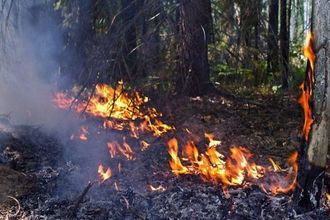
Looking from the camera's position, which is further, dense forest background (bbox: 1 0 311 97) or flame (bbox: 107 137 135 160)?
flame (bbox: 107 137 135 160)

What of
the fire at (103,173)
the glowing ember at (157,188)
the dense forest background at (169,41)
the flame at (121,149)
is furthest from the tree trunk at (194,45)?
the glowing ember at (157,188)

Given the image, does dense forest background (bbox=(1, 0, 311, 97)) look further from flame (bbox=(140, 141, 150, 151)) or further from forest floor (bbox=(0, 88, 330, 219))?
flame (bbox=(140, 141, 150, 151))

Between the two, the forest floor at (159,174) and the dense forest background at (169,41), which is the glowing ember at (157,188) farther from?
the dense forest background at (169,41)

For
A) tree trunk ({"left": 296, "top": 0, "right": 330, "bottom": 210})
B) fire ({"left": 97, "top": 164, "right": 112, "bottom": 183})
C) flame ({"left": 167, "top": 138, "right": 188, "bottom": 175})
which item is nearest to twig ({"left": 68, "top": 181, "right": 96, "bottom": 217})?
fire ({"left": 97, "top": 164, "right": 112, "bottom": 183})

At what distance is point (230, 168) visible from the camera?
520cm

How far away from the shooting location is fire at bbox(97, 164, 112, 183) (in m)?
5.36

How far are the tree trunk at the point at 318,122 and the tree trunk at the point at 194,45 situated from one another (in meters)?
2.32

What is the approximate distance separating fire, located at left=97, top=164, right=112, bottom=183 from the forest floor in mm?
97

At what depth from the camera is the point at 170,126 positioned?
6832 millimetres

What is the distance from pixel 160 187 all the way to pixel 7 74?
325 inches

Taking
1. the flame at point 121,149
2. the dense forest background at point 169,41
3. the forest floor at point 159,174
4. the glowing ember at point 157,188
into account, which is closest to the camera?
the forest floor at point 159,174

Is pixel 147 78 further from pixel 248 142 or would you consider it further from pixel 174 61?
pixel 248 142

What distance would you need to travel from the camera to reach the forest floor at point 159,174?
14.7ft

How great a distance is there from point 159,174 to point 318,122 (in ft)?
6.90
